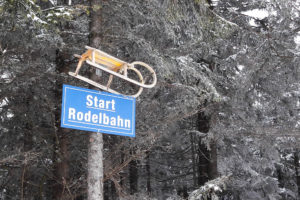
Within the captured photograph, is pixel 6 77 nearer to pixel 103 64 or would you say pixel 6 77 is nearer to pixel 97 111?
pixel 103 64

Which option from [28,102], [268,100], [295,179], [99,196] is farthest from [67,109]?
[295,179]

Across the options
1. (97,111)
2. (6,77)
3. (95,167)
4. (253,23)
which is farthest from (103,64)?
(253,23)

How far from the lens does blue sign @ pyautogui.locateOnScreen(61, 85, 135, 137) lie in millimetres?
3516

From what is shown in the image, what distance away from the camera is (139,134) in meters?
7.20

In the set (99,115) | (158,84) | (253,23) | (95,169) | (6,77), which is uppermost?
(253,23)

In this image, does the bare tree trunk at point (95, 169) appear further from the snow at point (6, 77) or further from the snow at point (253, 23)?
the snow at point (253, 23)

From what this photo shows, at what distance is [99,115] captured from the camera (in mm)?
3727

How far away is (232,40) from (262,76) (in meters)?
1.68

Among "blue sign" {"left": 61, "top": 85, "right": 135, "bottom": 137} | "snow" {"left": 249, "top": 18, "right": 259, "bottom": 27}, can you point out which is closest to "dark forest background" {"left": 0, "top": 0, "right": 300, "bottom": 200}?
"snow" {"left": 249, "top": 18, "right": 259, "bottom": 27}

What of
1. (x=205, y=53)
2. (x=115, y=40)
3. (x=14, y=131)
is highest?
(x=205, y=53)

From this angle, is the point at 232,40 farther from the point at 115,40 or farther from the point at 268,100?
the point at 115,40

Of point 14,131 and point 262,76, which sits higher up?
point 262,76

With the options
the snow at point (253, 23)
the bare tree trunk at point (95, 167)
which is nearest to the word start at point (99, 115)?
the bare tree trunk at point (95, 167)

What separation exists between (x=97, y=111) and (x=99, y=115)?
0.16ft
